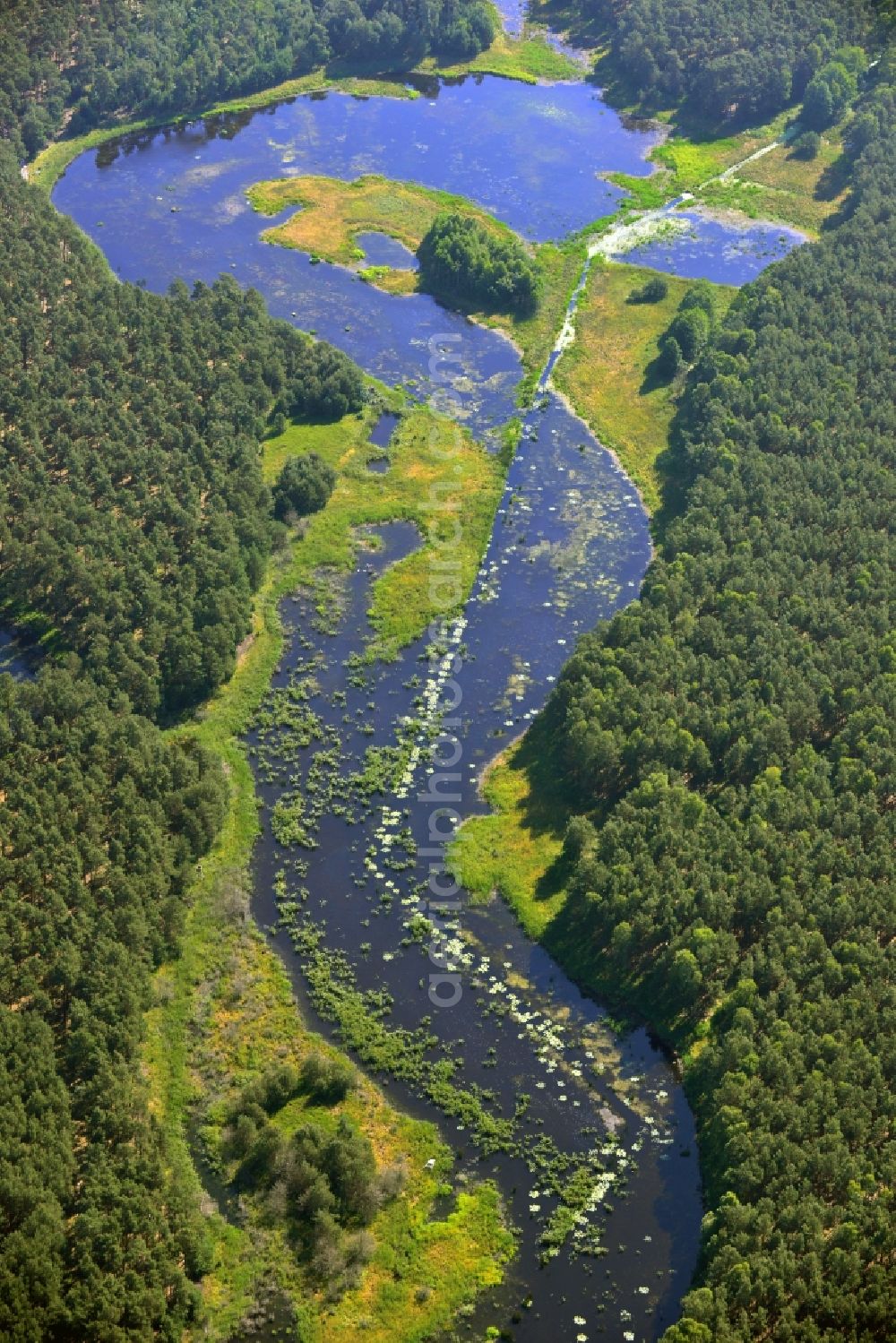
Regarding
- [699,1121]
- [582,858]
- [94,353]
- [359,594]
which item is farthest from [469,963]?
[94,353]

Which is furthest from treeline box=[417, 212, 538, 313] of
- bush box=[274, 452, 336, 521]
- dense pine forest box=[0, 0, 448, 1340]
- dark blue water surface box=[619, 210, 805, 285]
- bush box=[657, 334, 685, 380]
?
bush box=[274, 452, 336, 521]

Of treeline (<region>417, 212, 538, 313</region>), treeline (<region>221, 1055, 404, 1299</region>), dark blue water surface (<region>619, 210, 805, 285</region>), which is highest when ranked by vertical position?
treeline (<region>417, 212, 538, 313</region>)

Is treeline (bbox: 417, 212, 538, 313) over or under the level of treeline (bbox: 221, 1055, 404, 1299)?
over

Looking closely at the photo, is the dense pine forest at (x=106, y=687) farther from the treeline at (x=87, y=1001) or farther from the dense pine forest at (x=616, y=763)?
the dense pine forest at (x=616, y=763)

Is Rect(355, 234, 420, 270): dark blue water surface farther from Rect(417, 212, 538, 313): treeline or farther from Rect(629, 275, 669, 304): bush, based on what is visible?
Rect(629, 275, 669, 304): bush

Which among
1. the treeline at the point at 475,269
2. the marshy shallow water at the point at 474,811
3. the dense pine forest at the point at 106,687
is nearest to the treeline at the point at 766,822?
the marshy shallow water at the point at 474,811

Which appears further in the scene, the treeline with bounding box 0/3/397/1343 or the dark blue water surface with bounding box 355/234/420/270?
the dark blue water surface with bounding box 355/234/420/270

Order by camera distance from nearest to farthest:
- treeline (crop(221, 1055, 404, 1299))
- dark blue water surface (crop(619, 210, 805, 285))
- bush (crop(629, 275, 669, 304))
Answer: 1. treeline (crop(221, 1055, 404, 1299))
2. bush (crop(629, 275, 669, 304))
3. dark blue water surface (crop(619, 210, 805, 285))
